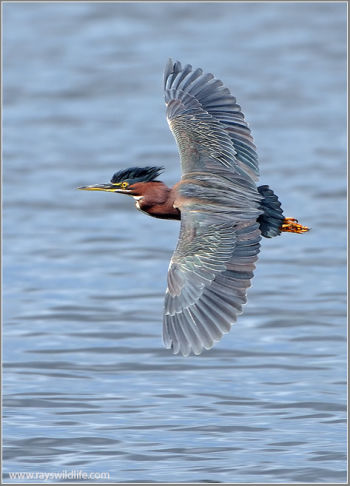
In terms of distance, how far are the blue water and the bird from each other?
3.61 ft

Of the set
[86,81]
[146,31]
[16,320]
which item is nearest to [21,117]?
[86,81]

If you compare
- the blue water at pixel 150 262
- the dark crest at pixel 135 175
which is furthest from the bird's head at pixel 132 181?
the blue water at pixel 150 262

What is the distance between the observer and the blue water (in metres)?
9.35

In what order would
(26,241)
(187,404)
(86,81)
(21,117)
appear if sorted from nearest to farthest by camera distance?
1. (187,404)
2. (26,241)
3. (21,117)
4. (86,81)

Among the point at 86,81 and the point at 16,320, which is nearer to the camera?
the point at 16,320

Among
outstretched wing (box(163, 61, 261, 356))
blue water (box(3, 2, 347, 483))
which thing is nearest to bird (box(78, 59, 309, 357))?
outstretched wing (box(163, 61, 261, 356))

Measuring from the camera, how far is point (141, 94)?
21391 millimetres

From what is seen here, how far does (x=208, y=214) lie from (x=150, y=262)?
17.6 ft

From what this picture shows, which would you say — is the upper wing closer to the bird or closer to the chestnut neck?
the bird

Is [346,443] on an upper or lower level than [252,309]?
lower

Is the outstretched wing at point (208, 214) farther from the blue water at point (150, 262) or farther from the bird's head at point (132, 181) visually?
the blue water at point (150, 262)

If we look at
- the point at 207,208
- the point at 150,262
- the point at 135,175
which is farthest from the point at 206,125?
the point at 150,262

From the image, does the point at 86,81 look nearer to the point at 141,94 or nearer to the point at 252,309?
the point at 141,94

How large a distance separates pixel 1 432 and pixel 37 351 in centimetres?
213
